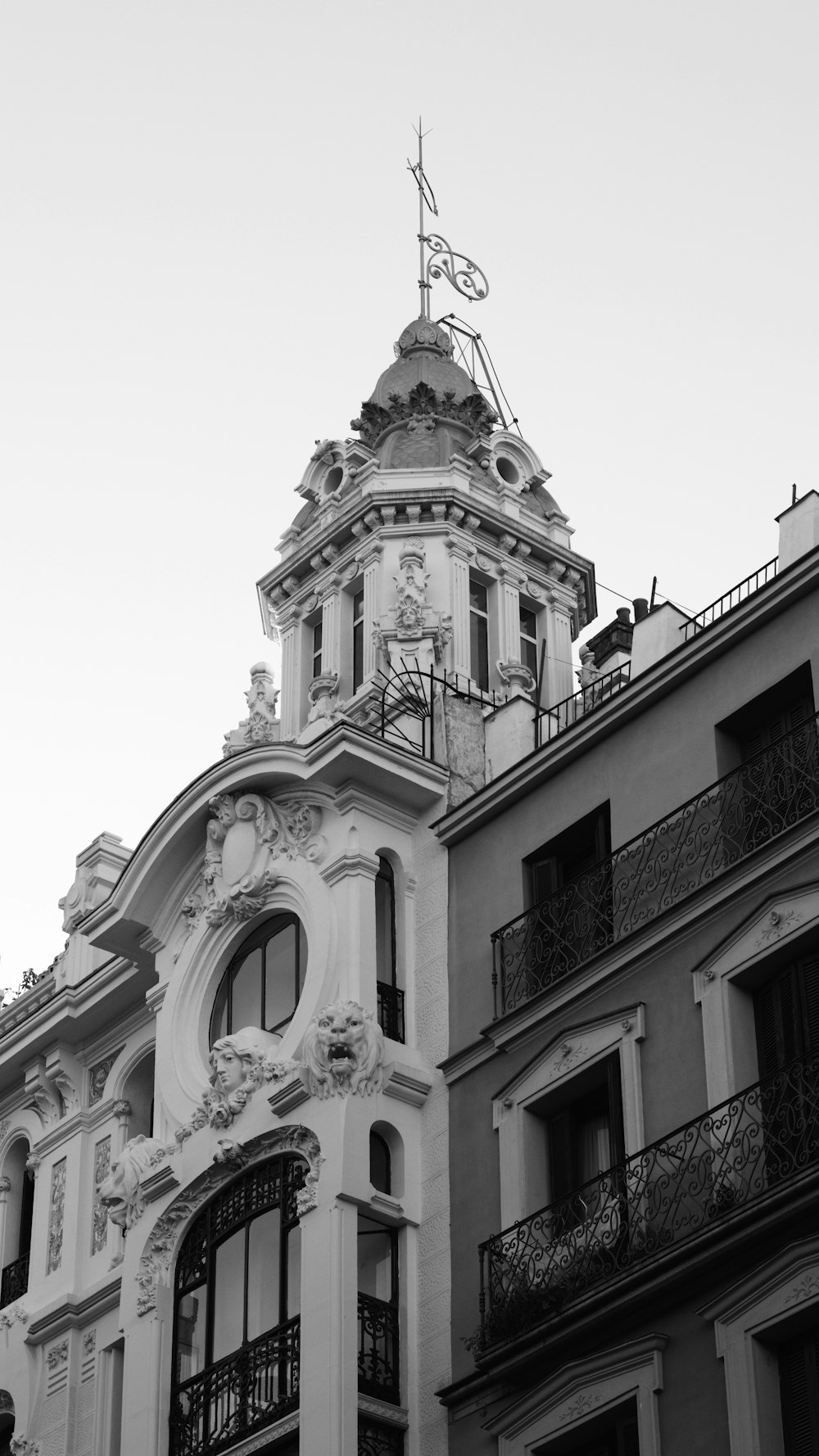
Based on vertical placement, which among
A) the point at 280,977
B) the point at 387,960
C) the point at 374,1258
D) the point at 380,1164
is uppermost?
the point at 280,977

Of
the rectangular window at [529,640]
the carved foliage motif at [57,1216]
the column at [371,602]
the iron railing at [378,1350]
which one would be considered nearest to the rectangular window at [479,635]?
the rectangular window at [529,640]

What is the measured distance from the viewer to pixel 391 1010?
2689cm

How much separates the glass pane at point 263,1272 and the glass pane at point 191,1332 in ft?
2.72

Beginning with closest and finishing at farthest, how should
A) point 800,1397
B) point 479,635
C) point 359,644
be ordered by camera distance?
point 800,1397, point 359,644, point 479,635

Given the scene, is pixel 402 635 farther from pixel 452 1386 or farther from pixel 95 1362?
pixel 452 1386

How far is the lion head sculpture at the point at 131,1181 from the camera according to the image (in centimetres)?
2786

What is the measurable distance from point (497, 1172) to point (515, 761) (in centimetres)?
518

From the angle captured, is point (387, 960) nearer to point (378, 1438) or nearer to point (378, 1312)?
point (378, 1312)

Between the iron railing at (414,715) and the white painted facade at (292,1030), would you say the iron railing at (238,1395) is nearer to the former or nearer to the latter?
the white painted facade at (292,1030)

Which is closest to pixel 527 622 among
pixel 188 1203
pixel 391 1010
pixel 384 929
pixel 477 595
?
pixel 477 595

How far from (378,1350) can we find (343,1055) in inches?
119

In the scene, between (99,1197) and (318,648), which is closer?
(99,1197)

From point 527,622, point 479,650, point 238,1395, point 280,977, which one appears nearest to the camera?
point 238,1395

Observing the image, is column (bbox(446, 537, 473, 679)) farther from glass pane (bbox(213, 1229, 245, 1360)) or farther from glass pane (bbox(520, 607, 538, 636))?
glass pane (bbox(213, 1229, 245, 1360))
